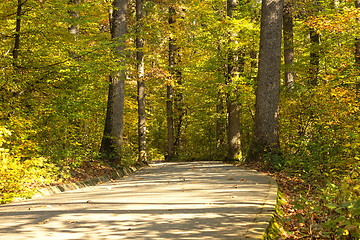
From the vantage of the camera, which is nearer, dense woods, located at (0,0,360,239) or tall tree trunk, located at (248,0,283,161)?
dense woods, located at (0,0,360,239)

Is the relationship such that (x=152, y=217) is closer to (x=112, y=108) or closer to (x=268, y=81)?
(x=268, y=81)

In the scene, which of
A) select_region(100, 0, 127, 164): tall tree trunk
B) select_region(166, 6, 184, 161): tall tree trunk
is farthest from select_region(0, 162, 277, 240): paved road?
select_region(166, 6, 184, 161): tall tree trunk

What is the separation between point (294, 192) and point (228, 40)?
13579mm

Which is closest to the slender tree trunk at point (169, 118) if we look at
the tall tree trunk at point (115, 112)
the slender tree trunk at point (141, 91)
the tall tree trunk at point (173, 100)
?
the tall tree trunk at point (173, 100)

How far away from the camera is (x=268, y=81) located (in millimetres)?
13094

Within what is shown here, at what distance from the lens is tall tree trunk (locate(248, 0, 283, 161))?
42.6 feet

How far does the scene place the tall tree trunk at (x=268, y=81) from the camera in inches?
511

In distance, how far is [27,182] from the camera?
31.0ft

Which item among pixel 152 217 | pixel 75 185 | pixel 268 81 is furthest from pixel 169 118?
pixel 152 217

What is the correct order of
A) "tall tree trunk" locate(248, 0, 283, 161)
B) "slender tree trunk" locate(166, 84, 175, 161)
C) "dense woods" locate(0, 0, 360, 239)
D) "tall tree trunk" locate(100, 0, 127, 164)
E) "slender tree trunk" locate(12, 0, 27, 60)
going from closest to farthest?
"dense woods" locate(0, 0, 360, 239)
"slender tree trunk" locate(12, 0, 27, 60)
"tall tree trunk" locate(248, 0, 283, 161)
"tall tree trunk" locate(100, 0, 127, 164)
"slender tree trunk" locate(166, 84, 175, 161)

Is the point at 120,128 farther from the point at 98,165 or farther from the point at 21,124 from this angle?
the point at 21,124

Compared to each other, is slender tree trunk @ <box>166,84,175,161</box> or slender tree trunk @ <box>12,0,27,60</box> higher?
slender tree trunk @ <box>12,0,27,60</box>

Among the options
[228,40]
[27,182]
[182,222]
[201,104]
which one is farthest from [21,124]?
[201,104]

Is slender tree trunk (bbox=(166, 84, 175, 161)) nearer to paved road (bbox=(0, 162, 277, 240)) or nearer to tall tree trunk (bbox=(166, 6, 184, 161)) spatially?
tall tree trunk (bbox=(166, 6, 184, 161))
